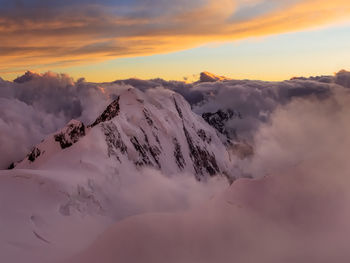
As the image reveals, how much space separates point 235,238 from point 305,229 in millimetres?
1563

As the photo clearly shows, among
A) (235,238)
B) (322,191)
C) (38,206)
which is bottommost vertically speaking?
(38,206)

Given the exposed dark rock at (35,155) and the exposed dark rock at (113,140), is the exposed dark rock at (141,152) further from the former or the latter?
the exposed dark rock at (35,155)

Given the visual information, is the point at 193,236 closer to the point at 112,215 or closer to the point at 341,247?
the point at 341,247

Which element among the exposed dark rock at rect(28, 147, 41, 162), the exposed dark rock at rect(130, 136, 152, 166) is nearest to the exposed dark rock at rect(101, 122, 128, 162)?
the exposed dark rock at rect(130, 136, 152, 166)

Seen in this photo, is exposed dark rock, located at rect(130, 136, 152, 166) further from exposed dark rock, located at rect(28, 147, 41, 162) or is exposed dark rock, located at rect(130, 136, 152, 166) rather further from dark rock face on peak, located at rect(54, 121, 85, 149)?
exposed dark rock, located at rect(28, 147, 41, 162)

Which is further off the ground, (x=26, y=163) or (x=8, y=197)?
(x=8, y=197)

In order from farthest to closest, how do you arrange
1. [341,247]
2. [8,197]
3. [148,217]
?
1. [8,197]
2. [148,217]
3. [341,247]

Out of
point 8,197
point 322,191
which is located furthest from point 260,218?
point 8,197

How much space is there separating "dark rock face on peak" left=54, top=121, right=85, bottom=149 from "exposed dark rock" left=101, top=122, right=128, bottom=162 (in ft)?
50.7

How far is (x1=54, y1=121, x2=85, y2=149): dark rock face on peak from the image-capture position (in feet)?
517

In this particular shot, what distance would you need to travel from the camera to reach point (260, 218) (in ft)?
27.5

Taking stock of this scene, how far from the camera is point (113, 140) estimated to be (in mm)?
140500

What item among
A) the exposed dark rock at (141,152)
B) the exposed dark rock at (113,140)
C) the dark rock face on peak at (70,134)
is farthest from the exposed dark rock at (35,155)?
the exposed dark rock at (141,152)

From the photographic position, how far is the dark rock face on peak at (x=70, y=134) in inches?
6201
